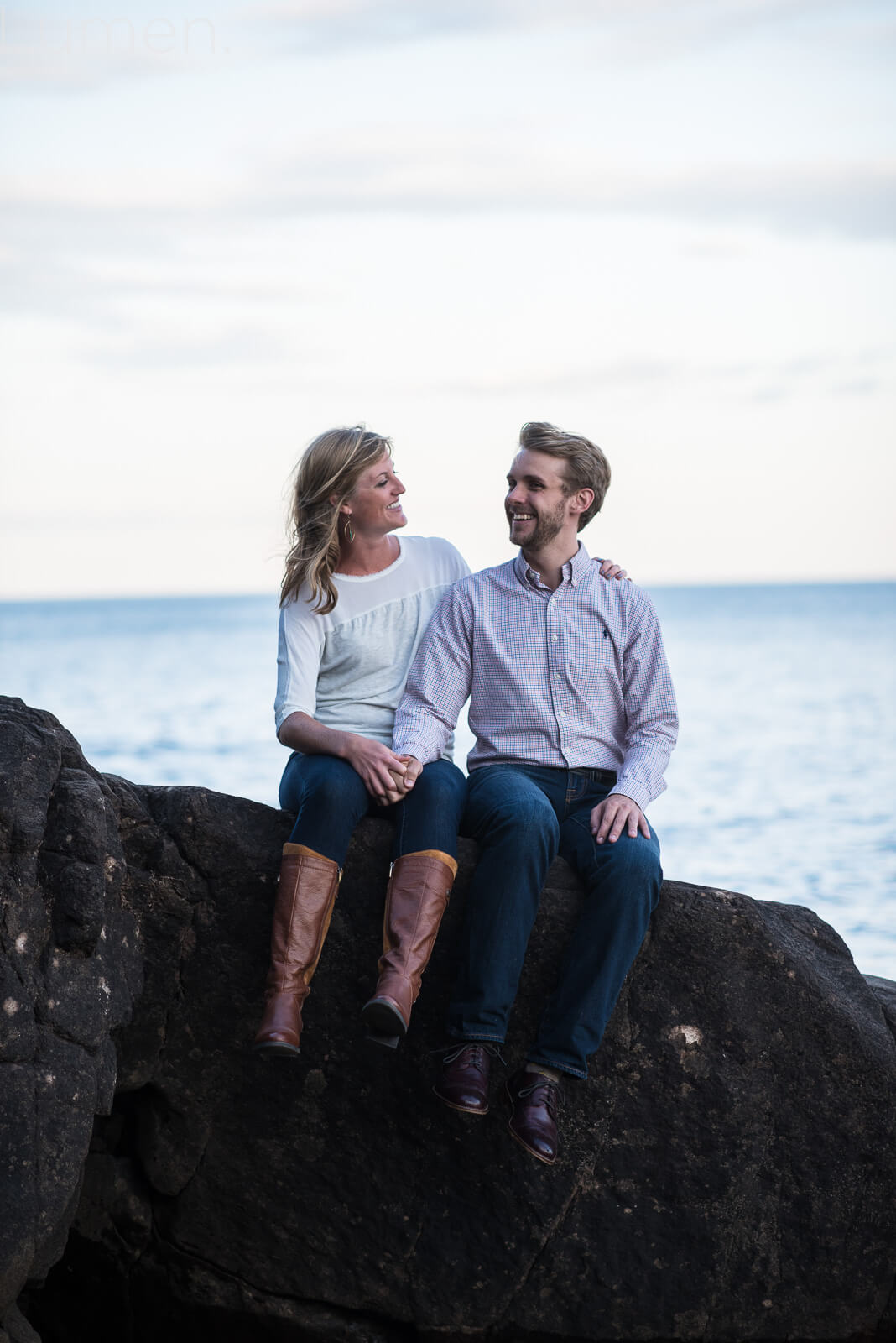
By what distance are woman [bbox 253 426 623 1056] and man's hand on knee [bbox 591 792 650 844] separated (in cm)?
43

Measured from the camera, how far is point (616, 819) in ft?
13.7

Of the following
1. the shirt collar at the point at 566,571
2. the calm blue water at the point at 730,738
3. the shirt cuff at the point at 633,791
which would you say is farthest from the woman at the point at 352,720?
the calm blue water at the point at 730,738

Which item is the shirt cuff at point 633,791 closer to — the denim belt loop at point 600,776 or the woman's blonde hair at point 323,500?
the denim belt loop at point 600,776

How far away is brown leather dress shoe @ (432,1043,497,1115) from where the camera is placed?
3814 millimetres

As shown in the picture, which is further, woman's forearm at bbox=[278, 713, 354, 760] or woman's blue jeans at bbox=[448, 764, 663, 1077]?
woman's forearm at bbox=[278, 713, 354, 760]

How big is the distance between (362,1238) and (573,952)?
1.13m

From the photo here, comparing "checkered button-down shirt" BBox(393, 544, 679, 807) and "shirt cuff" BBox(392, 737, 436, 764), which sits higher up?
"checkered button-down shirt" BBox(393, 544, 679, 807)

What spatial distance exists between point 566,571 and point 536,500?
26cm

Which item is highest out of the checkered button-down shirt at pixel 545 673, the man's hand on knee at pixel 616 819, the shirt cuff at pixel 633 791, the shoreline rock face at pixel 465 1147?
the checkered button-down shirt at pixel 545 673

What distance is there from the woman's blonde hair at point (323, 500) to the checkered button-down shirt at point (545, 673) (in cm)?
43

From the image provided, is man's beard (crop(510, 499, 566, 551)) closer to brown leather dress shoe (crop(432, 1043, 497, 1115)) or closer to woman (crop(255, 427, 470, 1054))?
woman (crop(255, 427, 470, 1054))

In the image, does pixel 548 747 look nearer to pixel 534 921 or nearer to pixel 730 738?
pixel 534 921

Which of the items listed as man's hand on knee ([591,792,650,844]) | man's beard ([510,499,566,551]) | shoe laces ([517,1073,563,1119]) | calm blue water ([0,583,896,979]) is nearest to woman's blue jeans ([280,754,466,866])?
man's hand on knee ([591,792,650,844])

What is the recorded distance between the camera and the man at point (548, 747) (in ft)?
12.9
